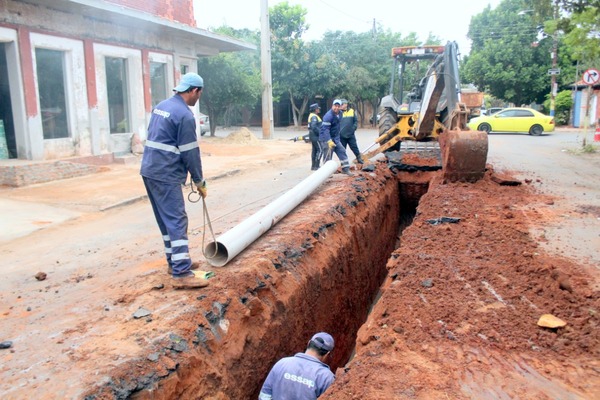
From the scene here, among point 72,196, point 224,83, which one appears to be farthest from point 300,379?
point 224,83

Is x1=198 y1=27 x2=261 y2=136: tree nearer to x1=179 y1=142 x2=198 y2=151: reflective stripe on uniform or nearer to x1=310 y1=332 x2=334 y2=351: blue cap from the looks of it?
x1=179 y1=142 x2=198 y2=151: reflective stripe on uniform

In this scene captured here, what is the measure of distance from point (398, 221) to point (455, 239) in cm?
577

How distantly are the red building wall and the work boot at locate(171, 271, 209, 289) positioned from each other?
11.7m

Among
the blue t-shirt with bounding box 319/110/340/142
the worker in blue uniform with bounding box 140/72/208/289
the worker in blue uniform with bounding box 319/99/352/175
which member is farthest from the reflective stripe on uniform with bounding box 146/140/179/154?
the blue t-shirt with bounding box 319/110/340/142

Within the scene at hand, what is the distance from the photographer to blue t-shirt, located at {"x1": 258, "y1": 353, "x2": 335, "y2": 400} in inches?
148

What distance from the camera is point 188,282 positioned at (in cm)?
466

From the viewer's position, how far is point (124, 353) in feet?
11.7

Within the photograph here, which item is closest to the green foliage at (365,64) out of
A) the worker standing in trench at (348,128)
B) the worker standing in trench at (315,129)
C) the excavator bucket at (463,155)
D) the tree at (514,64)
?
the tree at (514,64)

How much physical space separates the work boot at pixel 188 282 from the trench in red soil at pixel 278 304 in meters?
0.12

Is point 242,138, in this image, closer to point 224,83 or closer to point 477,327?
point 224,83

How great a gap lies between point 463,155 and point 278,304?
517 centimetres

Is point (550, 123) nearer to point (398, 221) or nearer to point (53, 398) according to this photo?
point (398, 221)

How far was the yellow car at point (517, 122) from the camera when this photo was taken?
2547 centimetres

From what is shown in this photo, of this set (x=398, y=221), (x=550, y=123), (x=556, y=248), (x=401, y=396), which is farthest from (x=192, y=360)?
(x=550, y=123)
